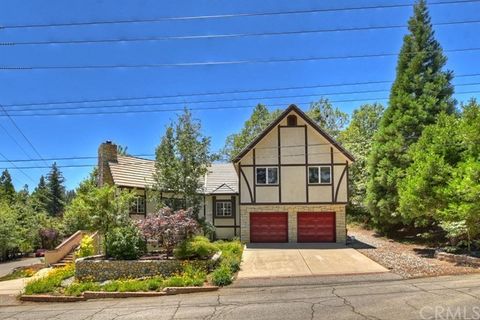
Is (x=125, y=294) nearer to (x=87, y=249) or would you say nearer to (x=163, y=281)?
(x=163, y=281)

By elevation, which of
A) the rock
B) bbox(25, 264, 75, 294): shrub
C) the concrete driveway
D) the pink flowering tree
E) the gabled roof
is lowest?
the rock

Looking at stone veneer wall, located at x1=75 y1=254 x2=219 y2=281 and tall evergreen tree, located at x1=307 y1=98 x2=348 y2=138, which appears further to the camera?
tall evergreen tree, located at x1=307 y1=98 x2=348 y2=138

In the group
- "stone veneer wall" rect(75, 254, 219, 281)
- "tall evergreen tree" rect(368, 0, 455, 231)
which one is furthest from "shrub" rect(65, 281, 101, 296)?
"tall evergreen tree" rect(368, 0, 455, 231)

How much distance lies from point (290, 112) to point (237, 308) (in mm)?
17702

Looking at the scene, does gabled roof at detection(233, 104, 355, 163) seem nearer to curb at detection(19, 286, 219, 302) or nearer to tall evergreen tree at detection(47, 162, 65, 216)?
curb at detection(19, 286, 219, 302)

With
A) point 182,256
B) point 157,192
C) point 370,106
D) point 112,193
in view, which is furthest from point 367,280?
point 370,106

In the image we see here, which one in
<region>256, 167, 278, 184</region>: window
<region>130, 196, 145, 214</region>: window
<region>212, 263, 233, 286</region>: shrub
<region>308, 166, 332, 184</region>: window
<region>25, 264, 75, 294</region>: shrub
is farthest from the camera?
<region>130, 196, 145, 214</region>: window

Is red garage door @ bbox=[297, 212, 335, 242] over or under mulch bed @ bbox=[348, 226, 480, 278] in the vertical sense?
over

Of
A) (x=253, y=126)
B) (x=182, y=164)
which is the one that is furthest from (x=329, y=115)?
(x=182, y=164)

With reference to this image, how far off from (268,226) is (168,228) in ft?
35.6

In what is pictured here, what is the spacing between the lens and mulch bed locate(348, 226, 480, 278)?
15547 mm

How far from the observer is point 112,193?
19.5 meters

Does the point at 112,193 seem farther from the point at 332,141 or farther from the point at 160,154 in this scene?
the point at 332,141

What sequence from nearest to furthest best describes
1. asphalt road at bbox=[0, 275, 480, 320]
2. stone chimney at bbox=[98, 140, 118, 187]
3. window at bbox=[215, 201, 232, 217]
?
asphalt road at bbox=[0, 275, 480, 320] → stone chimney at bbox=[98, 140, 118, 187] → window at bbox=[215, 201, 232, 217]
